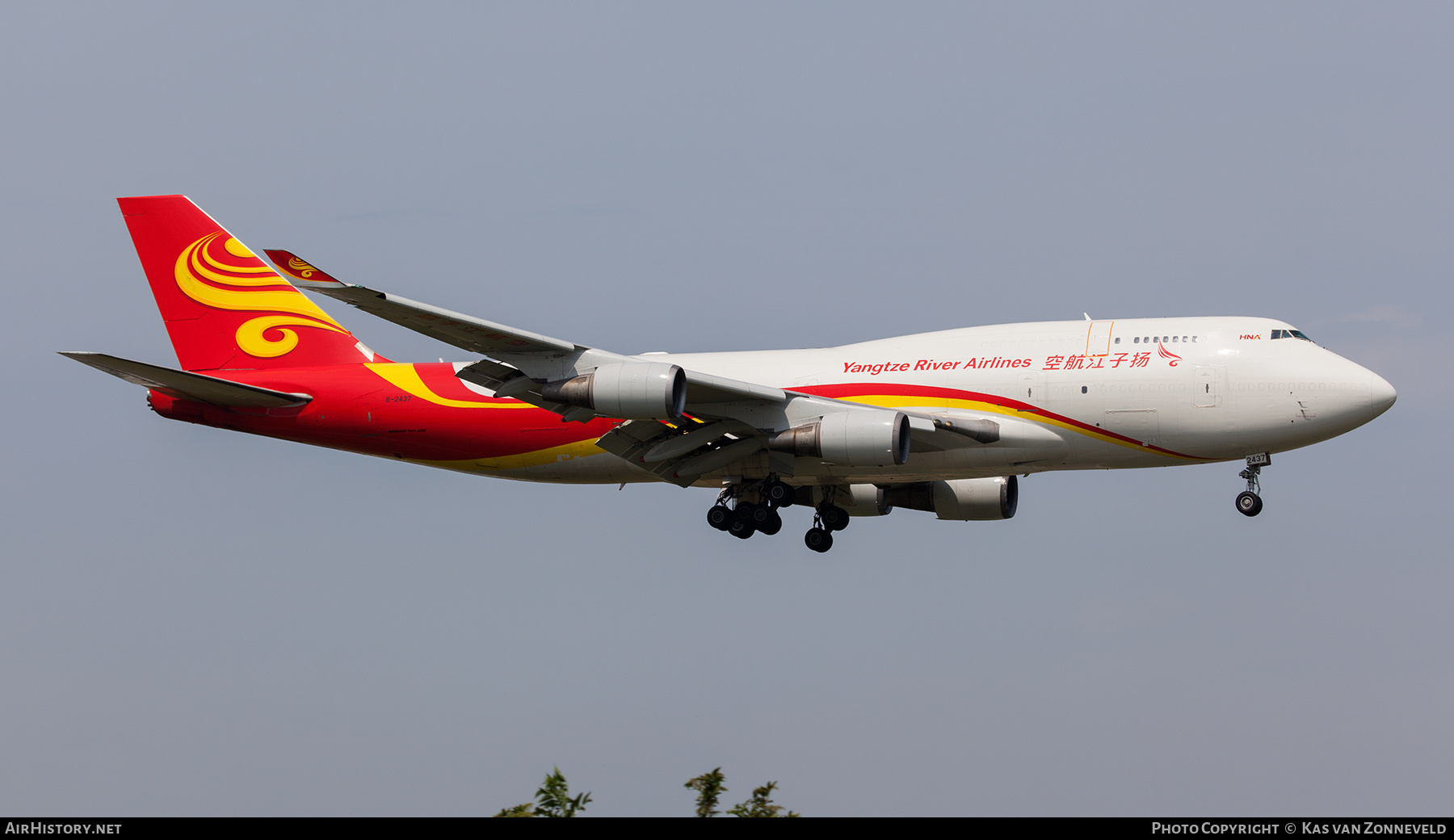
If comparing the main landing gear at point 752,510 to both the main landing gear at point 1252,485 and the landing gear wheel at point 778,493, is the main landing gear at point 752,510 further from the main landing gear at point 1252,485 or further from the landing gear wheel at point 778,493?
the main landing gear at point 1252,485

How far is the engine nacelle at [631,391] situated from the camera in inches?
1224

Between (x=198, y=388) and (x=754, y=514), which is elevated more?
(x=198, y=388)

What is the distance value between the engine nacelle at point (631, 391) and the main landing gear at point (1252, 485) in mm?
12440

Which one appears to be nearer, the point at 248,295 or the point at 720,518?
the point at 720,518

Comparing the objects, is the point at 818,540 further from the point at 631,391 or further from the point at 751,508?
the point at 631,391

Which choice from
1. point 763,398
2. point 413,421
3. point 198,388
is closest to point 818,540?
point 763,398

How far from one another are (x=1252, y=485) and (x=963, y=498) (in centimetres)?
761

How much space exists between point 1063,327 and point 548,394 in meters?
11.3

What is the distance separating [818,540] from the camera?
38.1 metres

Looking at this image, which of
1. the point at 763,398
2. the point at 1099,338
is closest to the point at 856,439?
the point at 763,398

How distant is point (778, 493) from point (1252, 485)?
10468mm

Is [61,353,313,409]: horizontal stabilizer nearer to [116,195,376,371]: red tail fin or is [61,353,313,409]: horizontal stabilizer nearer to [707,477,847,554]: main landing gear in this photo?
[116,195,376,371]: red tail fin

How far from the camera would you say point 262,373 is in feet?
124

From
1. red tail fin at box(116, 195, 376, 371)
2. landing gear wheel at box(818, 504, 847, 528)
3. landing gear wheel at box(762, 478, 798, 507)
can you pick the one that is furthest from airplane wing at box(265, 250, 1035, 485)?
red tail fin at box(116, 195, 376, 371)
